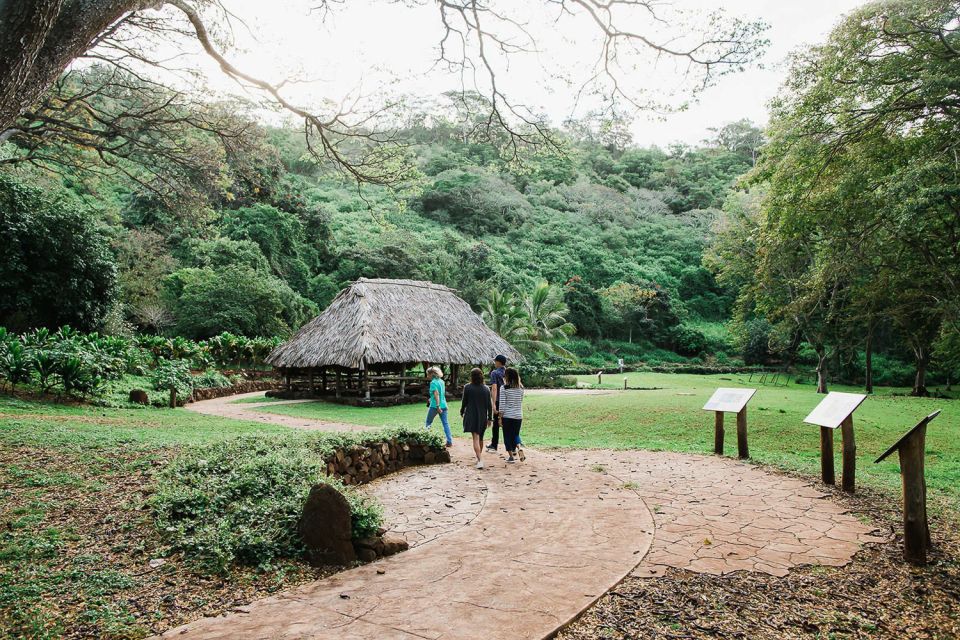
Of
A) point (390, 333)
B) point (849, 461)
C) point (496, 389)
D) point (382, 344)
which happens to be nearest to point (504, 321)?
point (390, 333)

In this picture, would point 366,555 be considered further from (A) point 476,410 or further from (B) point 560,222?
(B) point 560,222

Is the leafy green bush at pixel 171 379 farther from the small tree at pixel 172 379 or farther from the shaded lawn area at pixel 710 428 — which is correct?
the shaded lawn area at pixel 710 428

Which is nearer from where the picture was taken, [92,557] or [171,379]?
[92,557]

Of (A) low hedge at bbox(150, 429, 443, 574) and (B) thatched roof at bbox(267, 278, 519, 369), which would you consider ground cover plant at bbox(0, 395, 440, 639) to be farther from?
(B) thatched roof at bbox(267, 278, 519, 369)

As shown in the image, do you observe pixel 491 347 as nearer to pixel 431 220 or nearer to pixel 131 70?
pixel 131 70

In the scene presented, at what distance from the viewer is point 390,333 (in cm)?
1812

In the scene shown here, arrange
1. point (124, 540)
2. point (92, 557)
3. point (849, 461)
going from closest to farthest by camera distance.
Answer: point (92, 557) < point (124, 540) < point (849, 461)

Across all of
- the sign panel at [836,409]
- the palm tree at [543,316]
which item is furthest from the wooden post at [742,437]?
the palm tree at [543,316]

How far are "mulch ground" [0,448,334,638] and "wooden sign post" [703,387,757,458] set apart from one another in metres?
6.48

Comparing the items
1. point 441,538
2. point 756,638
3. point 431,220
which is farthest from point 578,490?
point 431,220

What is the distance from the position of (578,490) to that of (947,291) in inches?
601

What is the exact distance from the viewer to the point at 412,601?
A: 3.38 m

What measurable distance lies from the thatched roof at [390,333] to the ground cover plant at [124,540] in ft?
33.8

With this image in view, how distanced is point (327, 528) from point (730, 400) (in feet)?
21.7
